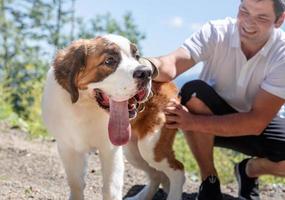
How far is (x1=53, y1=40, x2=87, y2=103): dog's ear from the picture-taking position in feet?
11.2

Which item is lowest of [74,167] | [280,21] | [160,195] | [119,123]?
[160,195]

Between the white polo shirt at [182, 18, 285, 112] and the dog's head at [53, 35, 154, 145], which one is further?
the white polo shirt at [182, 18, 285, 112]

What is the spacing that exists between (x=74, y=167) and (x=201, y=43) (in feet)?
4.66

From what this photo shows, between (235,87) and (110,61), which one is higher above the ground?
(110,61)

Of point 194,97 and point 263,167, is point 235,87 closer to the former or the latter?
point 194,97

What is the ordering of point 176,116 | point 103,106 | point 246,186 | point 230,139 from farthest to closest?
point 246,186 < point 230,139 < point 176,116 < point 103,106

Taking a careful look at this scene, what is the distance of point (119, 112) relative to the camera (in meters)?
3.34

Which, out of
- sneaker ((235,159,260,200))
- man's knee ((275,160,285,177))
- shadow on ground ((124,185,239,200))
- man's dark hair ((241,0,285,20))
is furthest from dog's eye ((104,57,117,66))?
sneaker ((235,159,260,200))

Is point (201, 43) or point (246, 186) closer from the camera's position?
point (201, 43)

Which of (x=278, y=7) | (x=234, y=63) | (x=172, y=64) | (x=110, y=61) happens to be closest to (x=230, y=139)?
(x=234, y=63)

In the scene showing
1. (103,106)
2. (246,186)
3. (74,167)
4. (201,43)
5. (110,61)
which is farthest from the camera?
(246,186)

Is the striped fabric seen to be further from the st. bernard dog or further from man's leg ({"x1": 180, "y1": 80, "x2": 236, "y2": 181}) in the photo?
the st. bernard dog

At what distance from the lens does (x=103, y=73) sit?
3.28 metres

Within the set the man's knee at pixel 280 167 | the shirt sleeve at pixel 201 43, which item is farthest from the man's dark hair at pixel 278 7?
the man's knee at pixel 280 167
